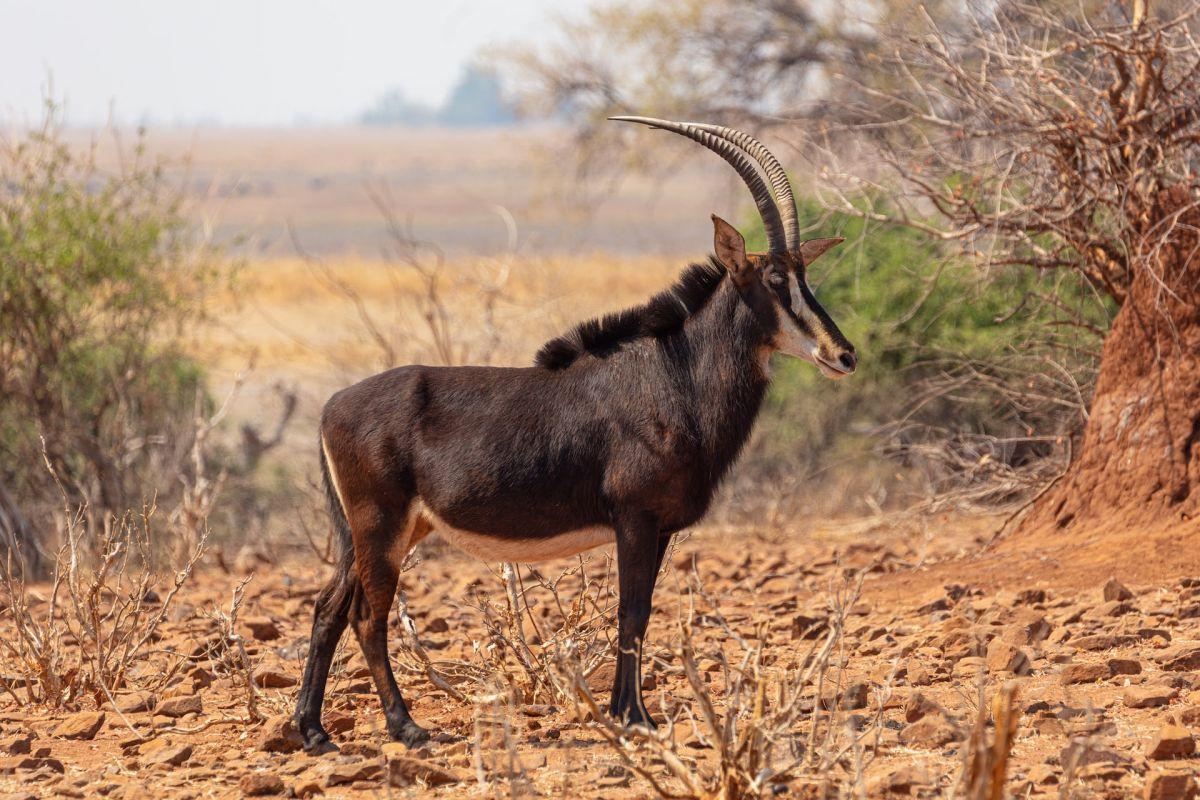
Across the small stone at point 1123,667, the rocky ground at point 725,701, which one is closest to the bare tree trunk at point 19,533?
the rocky ground at point 725,701

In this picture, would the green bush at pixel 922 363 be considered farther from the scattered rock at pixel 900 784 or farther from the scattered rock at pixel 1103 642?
the scattered rock at pixel 900 784

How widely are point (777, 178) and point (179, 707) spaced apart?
346 cm

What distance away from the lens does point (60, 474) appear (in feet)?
38.9

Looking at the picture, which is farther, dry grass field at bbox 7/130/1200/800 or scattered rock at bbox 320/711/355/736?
scattered rock at bbox 320/711/355/736

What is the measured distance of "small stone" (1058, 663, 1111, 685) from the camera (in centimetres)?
619

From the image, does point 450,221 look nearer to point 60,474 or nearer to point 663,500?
point 60,474

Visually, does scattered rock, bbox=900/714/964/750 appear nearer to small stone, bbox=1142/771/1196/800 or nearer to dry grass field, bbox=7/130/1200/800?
dry grass field, bbox=7/130/1200/800

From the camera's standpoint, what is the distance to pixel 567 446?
5.93 metres

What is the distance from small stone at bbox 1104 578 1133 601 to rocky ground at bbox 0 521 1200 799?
0.07 feet

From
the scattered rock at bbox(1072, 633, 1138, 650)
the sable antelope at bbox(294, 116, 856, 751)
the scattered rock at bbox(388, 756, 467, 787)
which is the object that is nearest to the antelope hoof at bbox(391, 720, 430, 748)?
the sable antelope at bbox(294, 116, 856, 751)

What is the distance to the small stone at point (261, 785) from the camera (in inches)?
203

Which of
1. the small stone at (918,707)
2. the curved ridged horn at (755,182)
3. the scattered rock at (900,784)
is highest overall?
the curved ridged horn at (755,182)

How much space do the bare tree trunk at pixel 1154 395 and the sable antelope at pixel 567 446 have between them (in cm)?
305

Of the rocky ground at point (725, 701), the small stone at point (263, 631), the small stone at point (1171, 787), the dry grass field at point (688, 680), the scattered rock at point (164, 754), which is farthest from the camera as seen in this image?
the small stone at point (263, 631)
